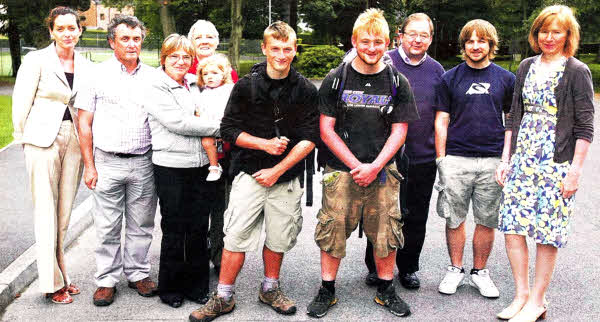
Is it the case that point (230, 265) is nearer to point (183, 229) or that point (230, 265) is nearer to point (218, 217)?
point (183, 229)

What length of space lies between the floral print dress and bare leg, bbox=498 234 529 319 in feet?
0.33

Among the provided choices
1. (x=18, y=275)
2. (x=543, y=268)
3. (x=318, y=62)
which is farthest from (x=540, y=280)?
(x=318, y=62)

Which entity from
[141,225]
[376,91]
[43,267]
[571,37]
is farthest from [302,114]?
[43,267]

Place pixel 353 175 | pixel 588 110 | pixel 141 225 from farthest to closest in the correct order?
pixel 141 225 < pixel 353 175 < pixel 588 110

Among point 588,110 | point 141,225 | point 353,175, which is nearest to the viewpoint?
point 588,110

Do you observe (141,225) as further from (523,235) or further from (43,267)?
(523,235)

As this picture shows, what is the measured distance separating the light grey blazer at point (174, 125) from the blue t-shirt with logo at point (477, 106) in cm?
179

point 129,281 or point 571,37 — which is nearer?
point 571,37

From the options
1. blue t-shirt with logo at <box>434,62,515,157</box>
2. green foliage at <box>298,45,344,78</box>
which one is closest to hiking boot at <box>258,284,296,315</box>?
blue t-shirt with logo at <box>434,62,515,157</box>

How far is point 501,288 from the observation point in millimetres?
4949

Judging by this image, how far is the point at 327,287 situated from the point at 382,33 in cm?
185

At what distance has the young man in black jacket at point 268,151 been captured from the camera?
416 cm

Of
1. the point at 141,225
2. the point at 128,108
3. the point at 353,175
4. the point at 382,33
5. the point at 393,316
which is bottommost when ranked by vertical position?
the point at 393,316

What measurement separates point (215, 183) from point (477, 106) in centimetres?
206
